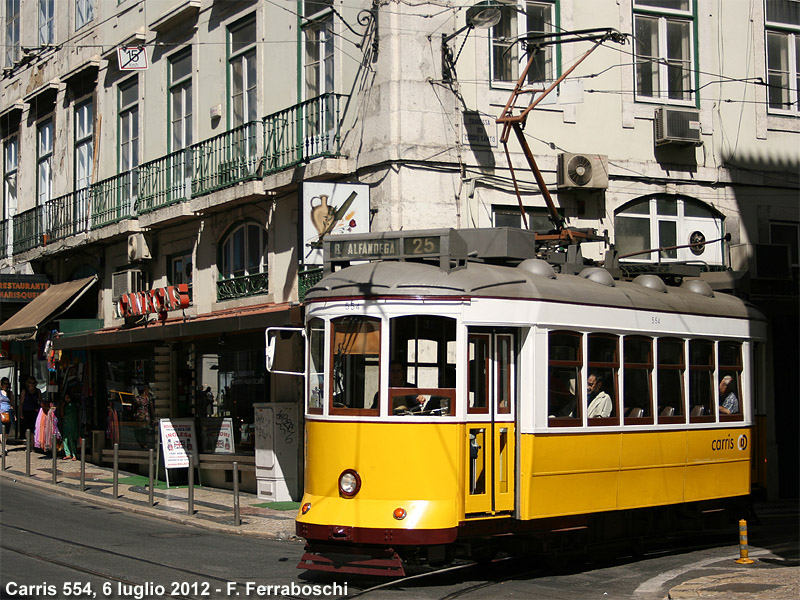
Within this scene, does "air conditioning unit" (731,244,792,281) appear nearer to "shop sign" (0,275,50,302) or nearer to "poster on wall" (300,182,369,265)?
"poster on wall" (300,182,369,265)

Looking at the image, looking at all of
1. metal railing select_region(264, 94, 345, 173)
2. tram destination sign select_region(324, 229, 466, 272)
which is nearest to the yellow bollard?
tram destination sign select_region(324, 229, 466, 272)

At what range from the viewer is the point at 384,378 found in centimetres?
1030

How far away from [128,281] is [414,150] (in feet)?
30.9

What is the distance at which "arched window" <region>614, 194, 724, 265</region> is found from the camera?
720 inches

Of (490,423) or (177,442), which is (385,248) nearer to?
(490,423)

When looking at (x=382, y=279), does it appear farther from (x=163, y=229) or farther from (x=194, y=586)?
(x=163, y=229)

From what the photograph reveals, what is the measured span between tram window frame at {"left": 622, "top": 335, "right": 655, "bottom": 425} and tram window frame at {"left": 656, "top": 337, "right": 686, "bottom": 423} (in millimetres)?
128

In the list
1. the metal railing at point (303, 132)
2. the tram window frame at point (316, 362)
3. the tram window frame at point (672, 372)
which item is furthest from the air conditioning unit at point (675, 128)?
the tram window frame at point (316, 362)

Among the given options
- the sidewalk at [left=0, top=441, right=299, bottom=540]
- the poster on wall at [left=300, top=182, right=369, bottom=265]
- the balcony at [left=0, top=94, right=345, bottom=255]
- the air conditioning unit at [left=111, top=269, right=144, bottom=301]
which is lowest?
the sidewalk at [left=0, top=441, right=299, bottom=540]

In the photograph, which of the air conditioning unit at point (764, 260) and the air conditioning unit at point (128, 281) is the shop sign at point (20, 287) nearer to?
the air conditioning unit at point (128, 281)

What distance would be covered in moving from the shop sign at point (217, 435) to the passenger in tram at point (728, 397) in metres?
9.22

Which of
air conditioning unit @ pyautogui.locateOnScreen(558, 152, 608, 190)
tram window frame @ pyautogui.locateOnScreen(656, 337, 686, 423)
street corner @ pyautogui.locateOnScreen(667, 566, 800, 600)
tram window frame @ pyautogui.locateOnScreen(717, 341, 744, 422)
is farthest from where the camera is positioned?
air conditioning unit @ pyautogui.locateOnScreen(558, 152, 608, 190)

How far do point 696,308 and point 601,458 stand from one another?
2.51 metres

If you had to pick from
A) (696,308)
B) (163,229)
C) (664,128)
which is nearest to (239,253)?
(163,229)
